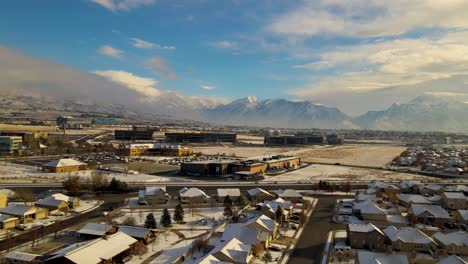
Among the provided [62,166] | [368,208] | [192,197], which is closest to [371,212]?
[368,208]

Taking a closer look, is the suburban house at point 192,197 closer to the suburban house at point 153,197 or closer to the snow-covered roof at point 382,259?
the suburban house at point 153,197

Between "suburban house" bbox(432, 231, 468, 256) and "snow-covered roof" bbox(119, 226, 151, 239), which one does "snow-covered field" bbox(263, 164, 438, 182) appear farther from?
"snow-covered roof" bbox(119, 226, 151, 239)

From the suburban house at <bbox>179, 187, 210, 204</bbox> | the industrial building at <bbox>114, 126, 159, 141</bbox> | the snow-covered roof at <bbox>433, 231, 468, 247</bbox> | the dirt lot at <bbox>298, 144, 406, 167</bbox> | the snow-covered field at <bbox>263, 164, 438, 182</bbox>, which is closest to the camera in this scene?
the snow-covered roof at <bbox>433, 231, 468, 247</bbox>

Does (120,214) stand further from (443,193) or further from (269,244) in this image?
(443,193)

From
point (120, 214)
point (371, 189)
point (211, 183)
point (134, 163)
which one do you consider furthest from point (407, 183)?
point (134, 163)

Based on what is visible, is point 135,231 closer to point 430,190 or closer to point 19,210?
point 19,210

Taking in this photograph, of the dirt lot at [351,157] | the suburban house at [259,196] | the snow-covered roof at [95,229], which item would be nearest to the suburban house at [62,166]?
the suburban house at [259,196]

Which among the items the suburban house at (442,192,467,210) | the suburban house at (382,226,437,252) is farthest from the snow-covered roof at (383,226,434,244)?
the suburban house at (442,192,467,210)
